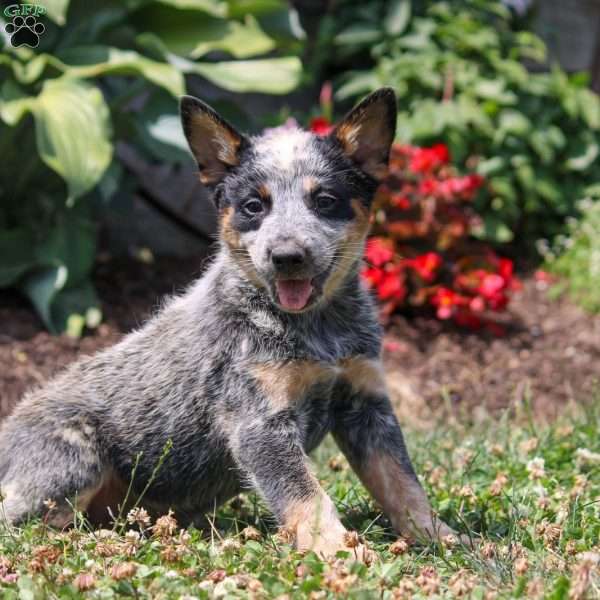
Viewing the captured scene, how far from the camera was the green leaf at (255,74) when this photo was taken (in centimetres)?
635

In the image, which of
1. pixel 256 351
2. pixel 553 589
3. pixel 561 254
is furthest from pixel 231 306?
pixel 561 254

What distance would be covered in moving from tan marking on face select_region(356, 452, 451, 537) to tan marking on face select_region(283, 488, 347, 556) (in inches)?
12.9

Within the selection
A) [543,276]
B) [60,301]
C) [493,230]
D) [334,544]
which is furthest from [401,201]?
[334,544]

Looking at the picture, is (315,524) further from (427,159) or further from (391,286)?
Result: (427,159)

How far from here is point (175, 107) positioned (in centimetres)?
633

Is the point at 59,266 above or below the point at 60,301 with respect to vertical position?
above

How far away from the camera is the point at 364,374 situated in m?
3.52

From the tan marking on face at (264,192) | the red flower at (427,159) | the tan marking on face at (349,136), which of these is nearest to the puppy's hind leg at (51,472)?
the tan marking on face at (264,192)

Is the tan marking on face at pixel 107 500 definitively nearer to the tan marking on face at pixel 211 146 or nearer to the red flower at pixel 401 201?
the tan marking on face at pixel 211 146

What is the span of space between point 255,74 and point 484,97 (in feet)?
6.76

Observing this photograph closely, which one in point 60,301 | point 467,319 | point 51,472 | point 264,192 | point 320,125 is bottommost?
point 60,301

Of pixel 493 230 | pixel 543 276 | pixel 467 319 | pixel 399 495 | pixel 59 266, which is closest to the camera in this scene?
pixel 399 495

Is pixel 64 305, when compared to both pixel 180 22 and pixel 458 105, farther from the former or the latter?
pixel 458 105

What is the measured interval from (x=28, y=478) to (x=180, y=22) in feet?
13.6
